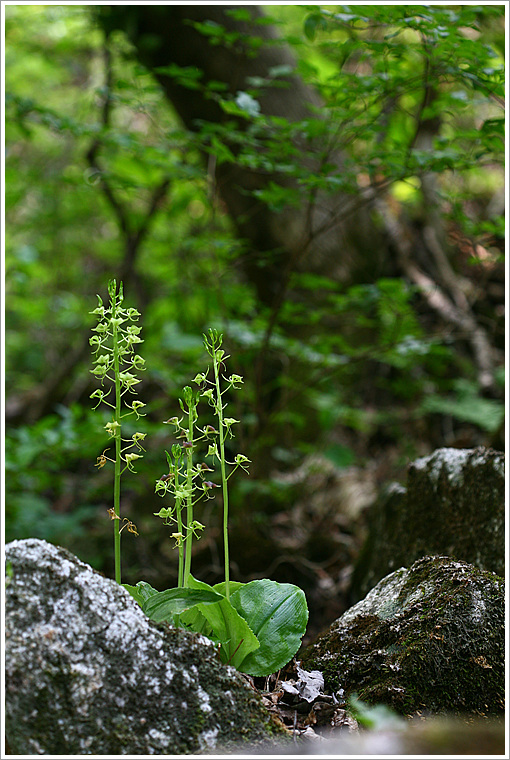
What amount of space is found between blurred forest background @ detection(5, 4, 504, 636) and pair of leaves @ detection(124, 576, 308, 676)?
1.81m

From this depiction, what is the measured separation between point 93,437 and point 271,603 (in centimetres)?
257

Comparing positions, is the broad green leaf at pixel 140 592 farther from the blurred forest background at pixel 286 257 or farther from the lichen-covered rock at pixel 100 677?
the blurred forest background at pixel 286 257

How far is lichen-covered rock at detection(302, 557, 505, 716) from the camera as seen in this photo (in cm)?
154

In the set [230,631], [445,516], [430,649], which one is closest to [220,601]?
[230,631]

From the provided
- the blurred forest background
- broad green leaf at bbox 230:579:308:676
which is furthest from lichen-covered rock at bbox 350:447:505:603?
broad green leaf at bbox 230:579:308:676

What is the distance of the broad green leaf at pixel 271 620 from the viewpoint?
1.47 metres

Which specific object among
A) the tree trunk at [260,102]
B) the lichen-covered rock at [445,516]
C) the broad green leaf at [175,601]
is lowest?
the lichen-covered rock at [445,516]

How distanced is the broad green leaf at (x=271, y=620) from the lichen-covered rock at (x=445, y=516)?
3.33 feet

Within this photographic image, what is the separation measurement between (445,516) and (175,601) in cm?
143

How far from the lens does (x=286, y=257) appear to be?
4.91 metres

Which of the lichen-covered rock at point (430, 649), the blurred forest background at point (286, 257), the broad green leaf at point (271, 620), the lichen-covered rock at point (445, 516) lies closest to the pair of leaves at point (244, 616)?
the broad green leaf at point (271, 620)

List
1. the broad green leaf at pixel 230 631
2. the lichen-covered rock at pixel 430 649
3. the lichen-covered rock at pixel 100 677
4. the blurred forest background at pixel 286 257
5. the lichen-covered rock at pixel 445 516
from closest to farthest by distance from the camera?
the lichen-covered rock at pixel 100 677, the broad green leaf at pixel 230 631, the lichen-covered rock at pixel 430 649, the lichen-covered rock at pixel 445 516, the blurred forest background at pixel 286 257

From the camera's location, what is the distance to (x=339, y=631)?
1817 millimetres

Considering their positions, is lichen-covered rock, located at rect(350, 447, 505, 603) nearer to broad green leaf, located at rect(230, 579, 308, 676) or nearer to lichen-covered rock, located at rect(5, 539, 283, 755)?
broad green leaf, located at rect(230, 579, 308, 676)
